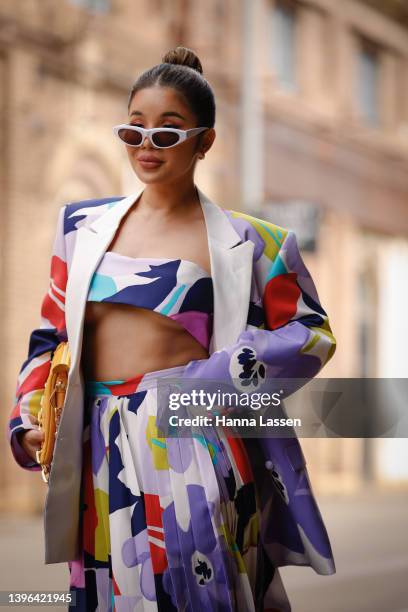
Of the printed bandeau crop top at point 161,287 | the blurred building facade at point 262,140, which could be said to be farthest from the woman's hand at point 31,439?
the blurred building facade at point 262,140

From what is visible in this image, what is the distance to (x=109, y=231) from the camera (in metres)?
3.38

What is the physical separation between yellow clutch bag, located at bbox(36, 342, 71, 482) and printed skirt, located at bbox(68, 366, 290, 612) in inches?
3.9

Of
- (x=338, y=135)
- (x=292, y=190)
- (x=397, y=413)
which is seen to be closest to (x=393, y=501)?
(x=292, y=190)

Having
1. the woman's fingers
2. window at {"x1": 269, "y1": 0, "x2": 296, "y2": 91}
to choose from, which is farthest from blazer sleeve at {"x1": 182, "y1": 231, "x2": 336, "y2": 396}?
Answer: window at {"x1": 269, "y1": 0, "x2": 296, "y2": 91}

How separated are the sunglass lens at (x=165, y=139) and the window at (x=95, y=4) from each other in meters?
11.2

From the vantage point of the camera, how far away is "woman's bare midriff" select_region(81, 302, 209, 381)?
10.8ft

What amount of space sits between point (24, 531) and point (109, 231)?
870 centimetres

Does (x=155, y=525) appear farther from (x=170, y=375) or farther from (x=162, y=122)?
(x=162, y=122)

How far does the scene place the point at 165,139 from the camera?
3250 millimetres

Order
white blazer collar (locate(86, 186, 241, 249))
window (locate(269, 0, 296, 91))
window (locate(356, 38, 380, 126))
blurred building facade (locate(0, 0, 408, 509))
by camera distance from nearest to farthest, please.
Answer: white blazer collar (locate(86, 186, 241, 249)) < blurred building facade (locate(0, 0, 408, 509)) < window (locate(269, 0, 296, 91)) < window (locate(356, 38, 380, 126))

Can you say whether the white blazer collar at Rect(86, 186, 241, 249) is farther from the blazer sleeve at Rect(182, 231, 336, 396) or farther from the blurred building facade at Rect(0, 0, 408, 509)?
the blurred building facade at Rect(0, 0, 408, 509)

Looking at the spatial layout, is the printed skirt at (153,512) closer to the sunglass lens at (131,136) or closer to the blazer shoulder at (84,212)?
the blazer shoulder at (84,212)

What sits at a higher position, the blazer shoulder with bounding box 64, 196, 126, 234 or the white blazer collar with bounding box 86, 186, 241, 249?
the blazer shoulder with bounding box 64, 196, 126, 234

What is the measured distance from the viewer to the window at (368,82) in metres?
21.1
